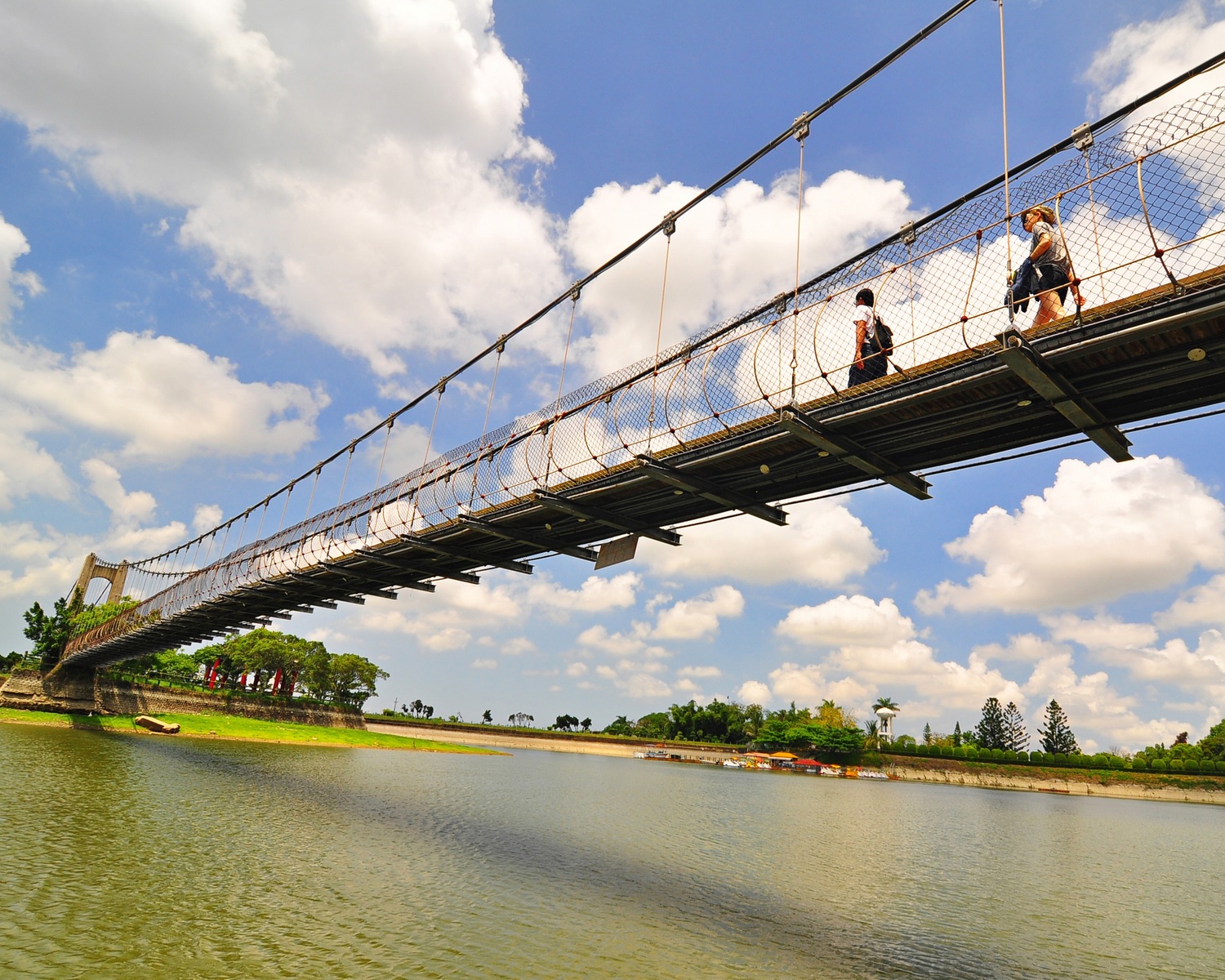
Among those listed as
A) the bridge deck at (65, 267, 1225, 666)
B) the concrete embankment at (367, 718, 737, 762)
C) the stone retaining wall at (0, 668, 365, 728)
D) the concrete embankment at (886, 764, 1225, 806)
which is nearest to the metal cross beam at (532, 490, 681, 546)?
the bridge deck at (65, 267, 1225, 666)

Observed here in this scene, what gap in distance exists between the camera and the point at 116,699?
6025 cm

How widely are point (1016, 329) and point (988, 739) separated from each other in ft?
441

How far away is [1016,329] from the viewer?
328 inches

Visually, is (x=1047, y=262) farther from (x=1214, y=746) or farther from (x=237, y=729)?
(x=1214, y=746)

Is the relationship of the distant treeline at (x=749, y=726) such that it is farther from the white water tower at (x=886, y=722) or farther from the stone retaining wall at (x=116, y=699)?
the stone retaining wall at (x=116, y=699)

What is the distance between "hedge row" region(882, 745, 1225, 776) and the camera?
272 feet

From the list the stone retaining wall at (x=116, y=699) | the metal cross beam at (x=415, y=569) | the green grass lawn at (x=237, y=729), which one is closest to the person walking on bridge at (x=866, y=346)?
the metal cross beam at (x=415, y=569)

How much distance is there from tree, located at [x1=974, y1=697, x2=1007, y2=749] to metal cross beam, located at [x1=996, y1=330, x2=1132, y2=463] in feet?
424

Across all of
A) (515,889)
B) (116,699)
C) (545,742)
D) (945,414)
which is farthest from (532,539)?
(545,742)

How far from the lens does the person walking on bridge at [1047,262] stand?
Result: 28.6ft

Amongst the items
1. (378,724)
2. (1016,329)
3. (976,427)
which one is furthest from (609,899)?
(378,724)

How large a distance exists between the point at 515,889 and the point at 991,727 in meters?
129

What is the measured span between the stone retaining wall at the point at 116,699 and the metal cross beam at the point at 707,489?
60843 mm

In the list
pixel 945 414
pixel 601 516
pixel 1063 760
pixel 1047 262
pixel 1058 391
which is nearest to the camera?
pixel 1058 391
